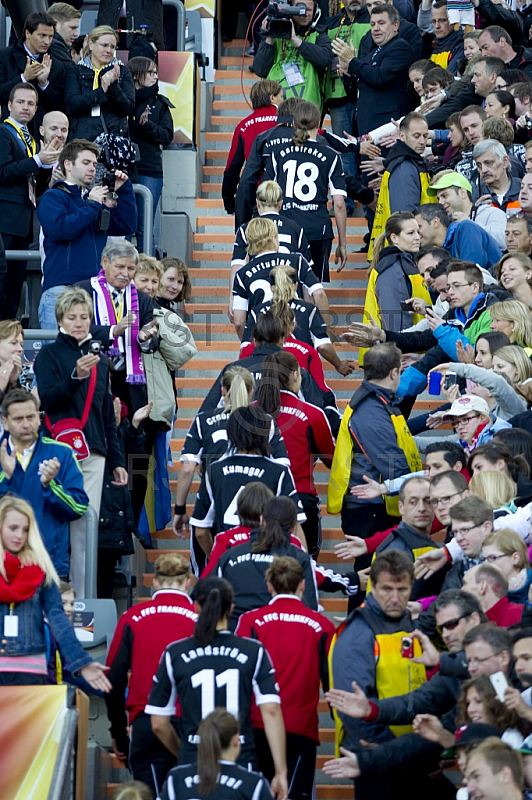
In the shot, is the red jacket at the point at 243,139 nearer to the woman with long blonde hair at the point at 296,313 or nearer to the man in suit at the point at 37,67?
the man in suit at the point at 37,67

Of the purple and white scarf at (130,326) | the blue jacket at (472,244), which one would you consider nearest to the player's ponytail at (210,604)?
the purple and white scarf at (130,326)

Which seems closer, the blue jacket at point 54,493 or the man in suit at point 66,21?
the blue jacket at point 54,493

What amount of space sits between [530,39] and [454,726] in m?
9.95

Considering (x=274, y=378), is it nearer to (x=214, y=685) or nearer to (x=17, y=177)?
(x=214, y=685)

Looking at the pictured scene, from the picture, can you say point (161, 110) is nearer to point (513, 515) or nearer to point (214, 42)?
point (214, 42)

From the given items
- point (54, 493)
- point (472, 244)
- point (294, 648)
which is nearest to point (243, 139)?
point (472, 244)

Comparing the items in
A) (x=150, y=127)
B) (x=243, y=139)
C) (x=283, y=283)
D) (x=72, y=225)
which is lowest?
(x=283, y=283)

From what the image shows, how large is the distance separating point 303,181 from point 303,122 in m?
0.44

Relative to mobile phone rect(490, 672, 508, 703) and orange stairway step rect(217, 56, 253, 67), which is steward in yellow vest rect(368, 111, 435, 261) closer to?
mobile phone rect(490, 672, 508, 703)

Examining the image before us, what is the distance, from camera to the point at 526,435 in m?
8.56

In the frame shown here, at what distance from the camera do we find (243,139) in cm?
1333

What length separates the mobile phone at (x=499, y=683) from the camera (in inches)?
256

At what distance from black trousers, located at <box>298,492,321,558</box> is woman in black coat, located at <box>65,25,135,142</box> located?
447 cm

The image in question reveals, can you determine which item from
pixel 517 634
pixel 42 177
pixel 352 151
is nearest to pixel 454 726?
pixel 517 634
